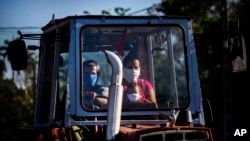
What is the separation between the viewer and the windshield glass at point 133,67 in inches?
221

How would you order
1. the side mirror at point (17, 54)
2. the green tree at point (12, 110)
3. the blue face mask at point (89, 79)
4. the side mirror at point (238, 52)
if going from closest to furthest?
the side mirror at point (17, 54)
the blue face mask at point (89, 79)
the side mirror at point (238, 52)
the green tree at point (12, 110)

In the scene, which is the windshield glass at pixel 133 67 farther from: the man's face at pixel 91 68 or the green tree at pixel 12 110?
the green tree at pixel 12 110

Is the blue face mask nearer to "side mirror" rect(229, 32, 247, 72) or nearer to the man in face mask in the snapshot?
the man in face mask

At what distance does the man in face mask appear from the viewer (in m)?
5.67

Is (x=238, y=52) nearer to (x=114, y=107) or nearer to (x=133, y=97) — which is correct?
(x=133, y=97)

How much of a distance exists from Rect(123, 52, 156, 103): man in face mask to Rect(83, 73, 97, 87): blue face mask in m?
0.31

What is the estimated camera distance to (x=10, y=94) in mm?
36875

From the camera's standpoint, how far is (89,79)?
18.4 ft

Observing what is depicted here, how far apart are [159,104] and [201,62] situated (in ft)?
58.5

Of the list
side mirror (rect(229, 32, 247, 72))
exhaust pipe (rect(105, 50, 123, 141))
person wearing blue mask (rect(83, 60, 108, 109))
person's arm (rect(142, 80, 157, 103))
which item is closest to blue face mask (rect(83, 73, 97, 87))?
person wearing blue mask (rect(83, 60, 108, 109))

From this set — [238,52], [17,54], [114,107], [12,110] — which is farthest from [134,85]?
[12,110]

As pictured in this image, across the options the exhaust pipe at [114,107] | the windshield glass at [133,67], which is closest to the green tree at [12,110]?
the windshield glass at [133,67]

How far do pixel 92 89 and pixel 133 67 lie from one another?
55 centimetres

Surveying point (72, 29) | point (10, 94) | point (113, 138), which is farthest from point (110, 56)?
point (10, 94)
